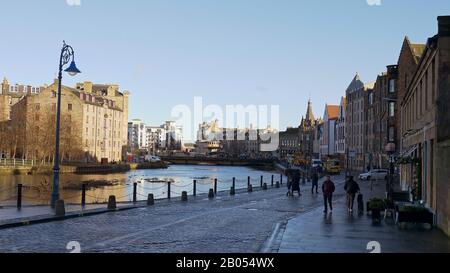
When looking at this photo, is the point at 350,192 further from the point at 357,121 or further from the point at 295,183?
the point at 357,121

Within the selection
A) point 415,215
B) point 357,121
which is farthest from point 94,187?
point 357,121

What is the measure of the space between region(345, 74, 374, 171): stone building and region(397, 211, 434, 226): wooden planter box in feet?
260

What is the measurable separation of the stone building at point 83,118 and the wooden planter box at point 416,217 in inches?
3231

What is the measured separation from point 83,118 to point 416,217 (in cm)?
9908

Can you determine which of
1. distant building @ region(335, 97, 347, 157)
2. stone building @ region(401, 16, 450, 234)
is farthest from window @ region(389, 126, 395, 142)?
distant building @ region(335, 97, 347, 157)

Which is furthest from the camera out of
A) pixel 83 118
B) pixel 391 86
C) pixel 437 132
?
pixel 83 118

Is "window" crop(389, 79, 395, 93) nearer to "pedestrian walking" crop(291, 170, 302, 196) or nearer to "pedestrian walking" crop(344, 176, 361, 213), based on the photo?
"pedestrian walking" crop(291, 170, 302, 196)

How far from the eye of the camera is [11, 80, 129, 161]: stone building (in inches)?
3821

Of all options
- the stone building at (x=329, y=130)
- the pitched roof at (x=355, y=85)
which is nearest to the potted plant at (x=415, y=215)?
the pitched roof at (x=355, y=85)

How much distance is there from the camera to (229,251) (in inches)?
512

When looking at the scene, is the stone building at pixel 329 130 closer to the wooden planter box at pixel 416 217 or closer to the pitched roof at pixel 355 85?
the pitched roof at pixel 355 85

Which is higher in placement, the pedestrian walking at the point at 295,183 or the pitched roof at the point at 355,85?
the pitched roof at the point at 355,85

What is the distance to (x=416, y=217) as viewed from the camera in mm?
17578

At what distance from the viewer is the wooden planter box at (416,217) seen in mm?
17375
